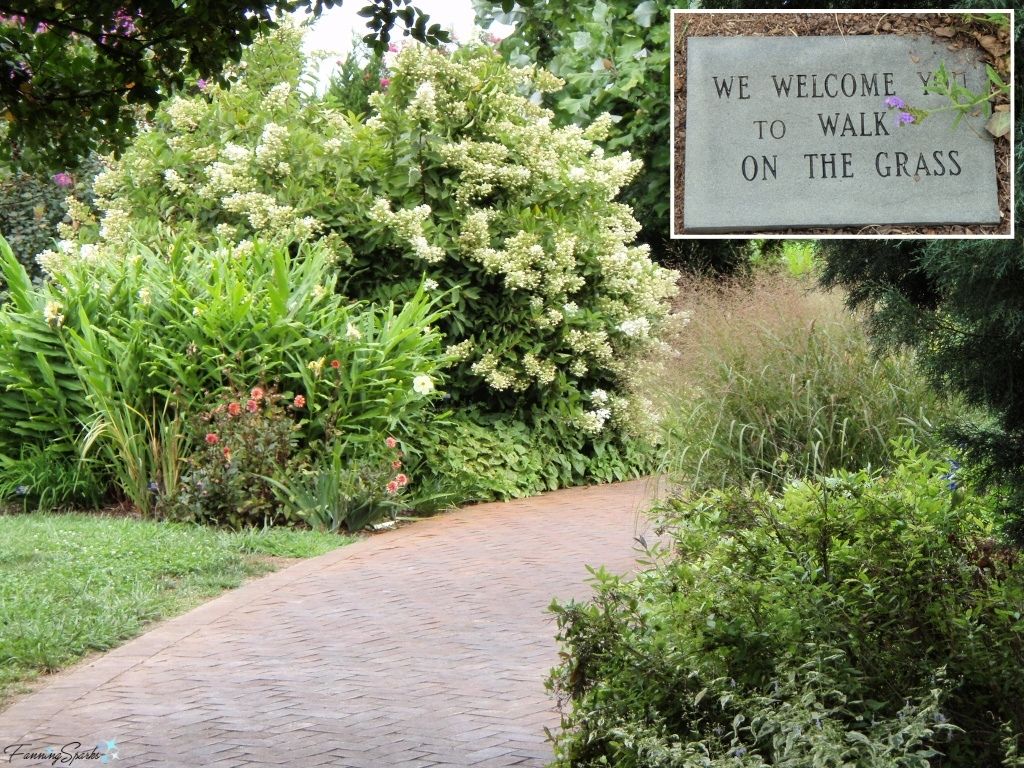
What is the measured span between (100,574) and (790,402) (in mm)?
4076

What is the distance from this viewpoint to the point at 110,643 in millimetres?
6160

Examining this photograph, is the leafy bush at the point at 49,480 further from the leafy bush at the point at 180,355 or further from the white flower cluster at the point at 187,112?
the white flower cluster at the point at 187,112

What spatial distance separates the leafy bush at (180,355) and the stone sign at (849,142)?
629 centimetres

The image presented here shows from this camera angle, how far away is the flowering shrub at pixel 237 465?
9.03 meters

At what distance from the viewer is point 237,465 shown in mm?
9016

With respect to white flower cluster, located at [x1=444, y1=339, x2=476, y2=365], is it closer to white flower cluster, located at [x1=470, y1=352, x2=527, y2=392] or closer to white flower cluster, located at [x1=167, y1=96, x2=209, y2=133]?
white flower cluster, located at [x1=470, y1=352, x2=527, y2=392]

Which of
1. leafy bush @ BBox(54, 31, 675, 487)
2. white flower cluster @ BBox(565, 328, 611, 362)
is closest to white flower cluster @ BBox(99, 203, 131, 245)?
leafy bush @ BBox(54, 31, 675, 487)

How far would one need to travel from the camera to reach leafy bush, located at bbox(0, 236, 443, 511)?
9375mm

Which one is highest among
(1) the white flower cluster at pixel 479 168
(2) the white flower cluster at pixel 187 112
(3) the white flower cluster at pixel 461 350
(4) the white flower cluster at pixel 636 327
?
(2) the white flower cluster at pixel 187 112

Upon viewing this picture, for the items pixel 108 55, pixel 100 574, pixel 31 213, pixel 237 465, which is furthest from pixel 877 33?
pixel 31 213

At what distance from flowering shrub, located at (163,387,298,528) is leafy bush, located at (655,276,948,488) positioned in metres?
2.85

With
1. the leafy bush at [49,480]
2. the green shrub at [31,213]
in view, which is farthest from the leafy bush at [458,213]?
the green shrub at [31,213]

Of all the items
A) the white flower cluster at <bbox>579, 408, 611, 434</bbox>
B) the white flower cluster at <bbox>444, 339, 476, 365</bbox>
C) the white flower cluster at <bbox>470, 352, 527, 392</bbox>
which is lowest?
the white flower cluster at <bbox>579, 408, 611, 434</bbox>

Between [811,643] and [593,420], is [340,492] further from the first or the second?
[811,643]
